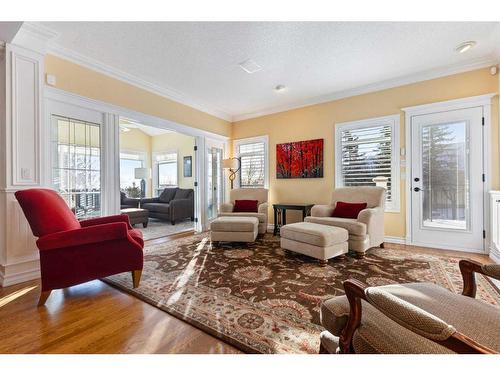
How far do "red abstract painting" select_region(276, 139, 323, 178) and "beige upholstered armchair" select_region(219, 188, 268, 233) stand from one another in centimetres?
69

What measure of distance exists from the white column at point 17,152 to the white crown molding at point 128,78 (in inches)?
16.4

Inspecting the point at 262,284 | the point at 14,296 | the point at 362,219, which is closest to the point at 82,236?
the point at 14,296

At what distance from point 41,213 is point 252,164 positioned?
406cm

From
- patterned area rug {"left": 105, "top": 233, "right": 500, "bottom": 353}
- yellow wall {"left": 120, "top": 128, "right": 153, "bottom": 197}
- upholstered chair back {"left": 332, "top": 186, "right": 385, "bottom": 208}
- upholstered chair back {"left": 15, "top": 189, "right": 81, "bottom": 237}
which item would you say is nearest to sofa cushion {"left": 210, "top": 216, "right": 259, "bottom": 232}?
patterned area rug {"left": 105, "top": 233, "right": 500, "bottom": 353}

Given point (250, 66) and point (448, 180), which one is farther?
point (448, 180)

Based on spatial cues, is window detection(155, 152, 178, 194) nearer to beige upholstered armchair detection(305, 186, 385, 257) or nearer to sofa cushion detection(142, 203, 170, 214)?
sofa cushion detection(142, 203, 170, 214)

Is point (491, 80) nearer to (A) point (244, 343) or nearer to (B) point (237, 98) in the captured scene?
(B) point (237, 98)

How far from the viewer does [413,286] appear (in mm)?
1183

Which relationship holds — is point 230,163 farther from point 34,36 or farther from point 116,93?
point 34,36

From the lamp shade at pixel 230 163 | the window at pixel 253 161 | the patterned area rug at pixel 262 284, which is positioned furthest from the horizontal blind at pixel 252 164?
the patterned area rug at pixel 262 284

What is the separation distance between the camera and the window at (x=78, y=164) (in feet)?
9.69

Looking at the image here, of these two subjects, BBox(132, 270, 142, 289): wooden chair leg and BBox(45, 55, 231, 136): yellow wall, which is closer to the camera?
BBox(132, 270, 142, 289): wooden chair leg

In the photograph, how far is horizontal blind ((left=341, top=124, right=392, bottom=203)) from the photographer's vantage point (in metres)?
3.92

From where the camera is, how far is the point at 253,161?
5.50m
